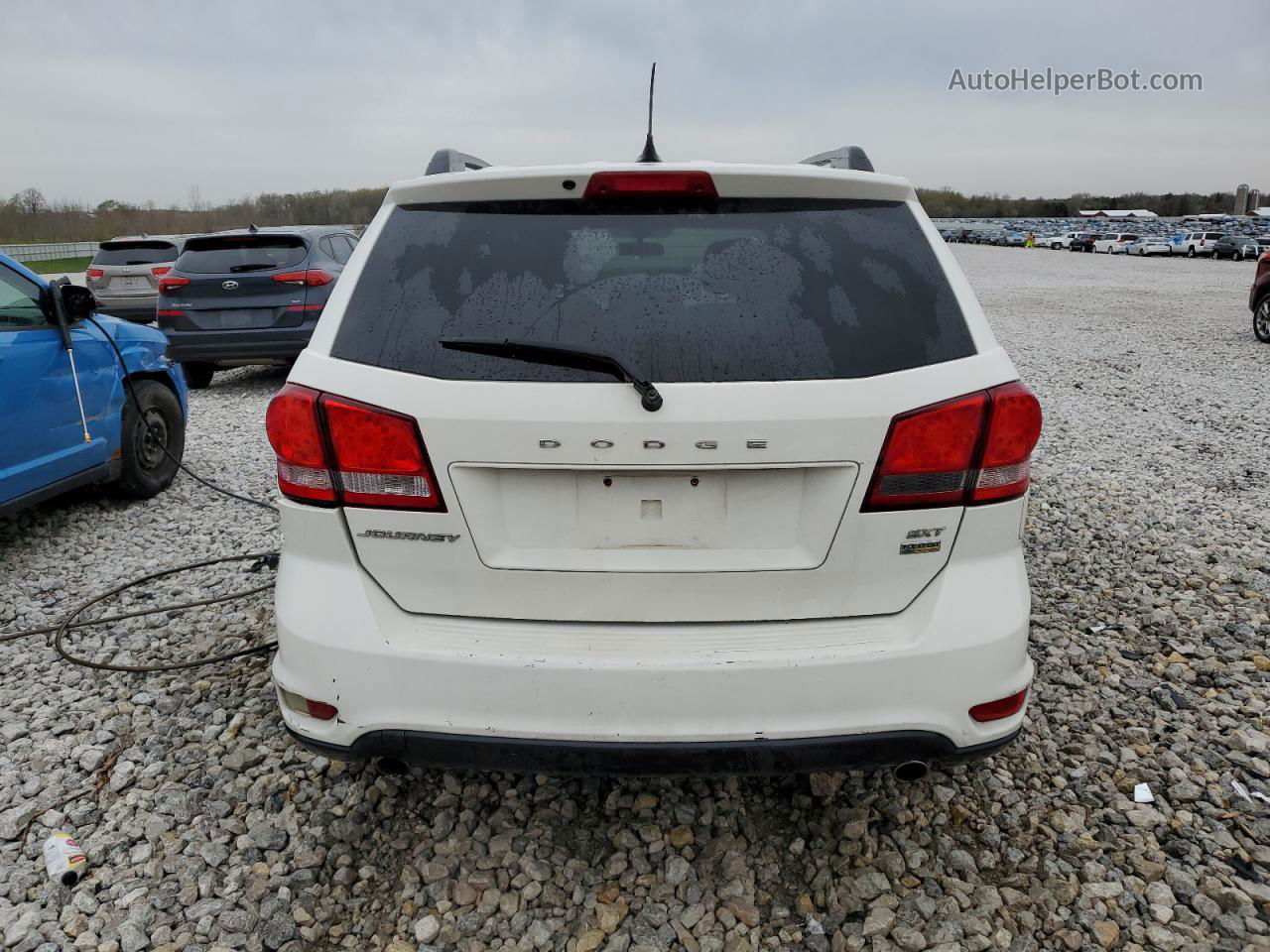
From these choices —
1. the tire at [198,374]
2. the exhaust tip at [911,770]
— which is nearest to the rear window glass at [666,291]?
the exhaust tip at [911,770]

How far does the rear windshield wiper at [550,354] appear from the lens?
191 centimetres

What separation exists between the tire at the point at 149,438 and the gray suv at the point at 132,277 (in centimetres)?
1060

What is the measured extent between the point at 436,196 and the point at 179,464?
444 cm

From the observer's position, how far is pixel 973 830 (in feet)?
8.34

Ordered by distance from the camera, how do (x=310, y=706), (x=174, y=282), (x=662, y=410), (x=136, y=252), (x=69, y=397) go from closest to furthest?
(x=662, y=410), (x=310, y=706), (x=69, y=397), (x=174, y=282), (x=136, y=252)

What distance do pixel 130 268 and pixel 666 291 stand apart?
15897 mm

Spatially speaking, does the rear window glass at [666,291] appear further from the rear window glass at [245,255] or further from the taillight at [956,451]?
the rear window glass at [245,255]

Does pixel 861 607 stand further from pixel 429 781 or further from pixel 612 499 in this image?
pixel 429 781

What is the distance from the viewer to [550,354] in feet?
6.38

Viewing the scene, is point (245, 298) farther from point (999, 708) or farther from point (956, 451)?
point (999, 708)

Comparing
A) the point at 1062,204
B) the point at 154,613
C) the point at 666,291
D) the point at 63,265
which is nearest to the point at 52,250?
the point at 63,265

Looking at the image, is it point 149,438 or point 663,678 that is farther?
point 149,438

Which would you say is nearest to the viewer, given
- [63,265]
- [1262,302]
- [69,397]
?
[69,397]

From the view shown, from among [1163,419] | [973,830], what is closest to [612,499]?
[973,830]
